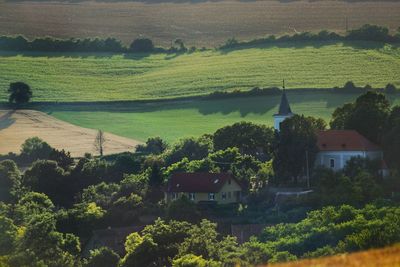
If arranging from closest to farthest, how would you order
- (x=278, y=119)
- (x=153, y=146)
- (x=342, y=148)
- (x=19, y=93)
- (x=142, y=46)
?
1. (x=342, y=148)
2. (x=278, y=119)
3. (x=153, y=146)
4. (x=19, y=93)
5. (x=142, y=46)

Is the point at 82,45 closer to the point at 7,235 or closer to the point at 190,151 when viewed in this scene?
the point at 190,151

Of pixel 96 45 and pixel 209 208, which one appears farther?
pixel 96 45

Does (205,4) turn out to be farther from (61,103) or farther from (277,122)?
(277,122)

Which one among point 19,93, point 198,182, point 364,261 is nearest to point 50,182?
point 198,182

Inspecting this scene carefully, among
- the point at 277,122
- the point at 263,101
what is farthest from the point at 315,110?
the point at 277,122

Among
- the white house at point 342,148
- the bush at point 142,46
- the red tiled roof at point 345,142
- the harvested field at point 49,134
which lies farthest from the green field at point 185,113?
the bush at point 142,46

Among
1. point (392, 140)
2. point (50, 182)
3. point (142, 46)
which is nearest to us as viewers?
point (392, 140)

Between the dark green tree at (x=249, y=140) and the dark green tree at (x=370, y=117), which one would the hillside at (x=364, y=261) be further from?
the dark green tree at (x=249, y=140)
